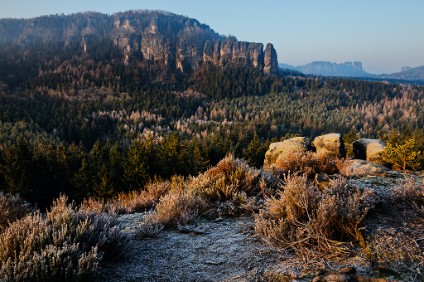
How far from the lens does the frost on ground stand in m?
3.61

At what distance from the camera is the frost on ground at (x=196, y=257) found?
3.61 meters

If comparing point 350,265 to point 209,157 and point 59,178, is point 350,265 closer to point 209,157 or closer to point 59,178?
point 59,178

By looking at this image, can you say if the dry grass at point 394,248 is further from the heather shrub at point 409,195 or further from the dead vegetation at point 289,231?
Result: the heather shrub at point 409,195

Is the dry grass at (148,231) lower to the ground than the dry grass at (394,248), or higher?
lower

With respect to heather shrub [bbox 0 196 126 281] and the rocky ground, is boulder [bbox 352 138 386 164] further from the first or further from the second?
heather shrub [bbox 0 196 126 281]

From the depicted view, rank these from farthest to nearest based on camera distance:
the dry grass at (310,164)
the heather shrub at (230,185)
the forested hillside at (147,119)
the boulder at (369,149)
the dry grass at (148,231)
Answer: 1. the forested hillside at (147,119)
2. the boulder at (369,149)
3. the dry grass at (310,164)
4. the heather shrub at (230,185)
5. the dry grass at (148,231)

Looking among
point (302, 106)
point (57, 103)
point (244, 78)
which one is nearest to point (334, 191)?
point (57, 103)

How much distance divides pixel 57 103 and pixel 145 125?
49409mm

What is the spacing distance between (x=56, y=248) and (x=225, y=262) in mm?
2096

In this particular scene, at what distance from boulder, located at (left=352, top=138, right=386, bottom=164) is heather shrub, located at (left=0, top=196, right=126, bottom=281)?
18301 mm

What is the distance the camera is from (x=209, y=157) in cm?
4169

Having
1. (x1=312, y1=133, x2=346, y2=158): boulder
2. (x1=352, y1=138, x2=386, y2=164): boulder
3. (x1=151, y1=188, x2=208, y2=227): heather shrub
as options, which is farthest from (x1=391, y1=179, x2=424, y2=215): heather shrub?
(x1=312, y1=133, x2=346, y2=158): boulder

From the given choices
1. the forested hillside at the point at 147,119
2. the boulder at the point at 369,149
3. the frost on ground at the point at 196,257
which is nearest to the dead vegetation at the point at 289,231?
the frost on ground at the point at 196,257

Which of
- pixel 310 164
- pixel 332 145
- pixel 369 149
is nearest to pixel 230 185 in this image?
pixel 310 164
